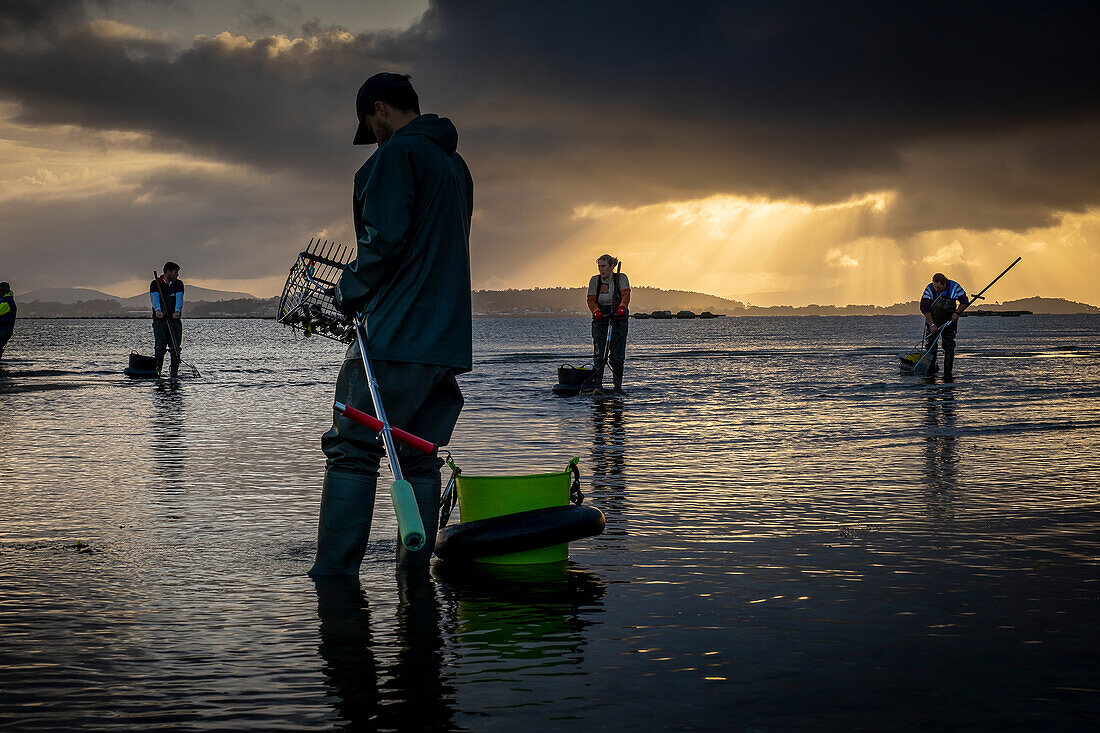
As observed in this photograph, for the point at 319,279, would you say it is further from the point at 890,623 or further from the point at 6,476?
the point at 6,476

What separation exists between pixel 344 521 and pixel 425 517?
17.4 inches

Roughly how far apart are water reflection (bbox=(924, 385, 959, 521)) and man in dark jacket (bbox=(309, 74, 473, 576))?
11.9ft

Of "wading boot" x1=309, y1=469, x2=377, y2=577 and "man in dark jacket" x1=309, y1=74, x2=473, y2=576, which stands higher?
"man in dark jacket" x1=309, y1=74, x2=473, y2=576

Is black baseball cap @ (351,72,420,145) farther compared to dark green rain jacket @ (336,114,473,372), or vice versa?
black baseball cap @ (351,72,420,145)

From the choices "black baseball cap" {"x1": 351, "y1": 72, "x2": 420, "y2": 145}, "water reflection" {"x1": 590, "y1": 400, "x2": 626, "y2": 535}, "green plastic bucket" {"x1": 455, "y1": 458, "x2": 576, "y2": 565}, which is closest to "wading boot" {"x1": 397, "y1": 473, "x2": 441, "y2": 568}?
"green plastic bucket" {"x1": 455, "y1": 458, "x2": 576, "y2": 565}

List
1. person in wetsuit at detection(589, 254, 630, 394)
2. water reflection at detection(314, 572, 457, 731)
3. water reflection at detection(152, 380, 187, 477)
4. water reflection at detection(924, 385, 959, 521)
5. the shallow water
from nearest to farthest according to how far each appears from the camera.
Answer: water reflection at detection(314, 572, 457, 731)
the shallow water
water reflection at detection(924, 385, 959, 521)
water reflection at detection(152, 380, 187, 477)
person in wetsuit at detection(589, 254, 630, 394)

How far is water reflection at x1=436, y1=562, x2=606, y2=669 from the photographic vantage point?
399 centimetres

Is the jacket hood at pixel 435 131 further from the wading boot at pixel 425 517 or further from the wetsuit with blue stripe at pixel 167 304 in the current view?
the wetsuit with blue stripe at pixel 167 304

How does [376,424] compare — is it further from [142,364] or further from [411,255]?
[142,364]

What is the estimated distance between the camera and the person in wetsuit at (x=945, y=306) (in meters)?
22.5

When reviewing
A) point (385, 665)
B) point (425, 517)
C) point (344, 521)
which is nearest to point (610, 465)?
point (425, 517)

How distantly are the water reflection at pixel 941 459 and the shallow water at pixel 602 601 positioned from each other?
0.20 feet

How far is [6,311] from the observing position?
2641cm

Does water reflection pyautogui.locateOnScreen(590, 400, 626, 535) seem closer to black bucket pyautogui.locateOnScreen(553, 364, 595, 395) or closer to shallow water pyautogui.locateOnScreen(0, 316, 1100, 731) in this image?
shallow water pyautogui.locateOnScreen(0, 316, 1100, 731)
